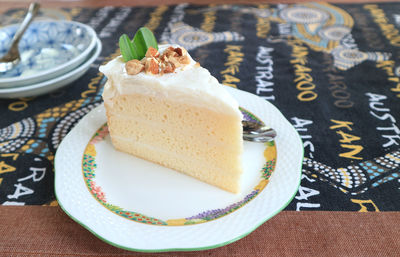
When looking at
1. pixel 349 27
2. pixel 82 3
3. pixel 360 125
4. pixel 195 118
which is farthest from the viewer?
pixel 82 3

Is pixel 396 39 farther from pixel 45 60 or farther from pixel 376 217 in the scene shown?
pixel 45 60

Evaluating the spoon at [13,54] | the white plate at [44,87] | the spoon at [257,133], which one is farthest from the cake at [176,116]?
the spoon at [13,54]

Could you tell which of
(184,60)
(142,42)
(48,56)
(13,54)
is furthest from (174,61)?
(13,54)

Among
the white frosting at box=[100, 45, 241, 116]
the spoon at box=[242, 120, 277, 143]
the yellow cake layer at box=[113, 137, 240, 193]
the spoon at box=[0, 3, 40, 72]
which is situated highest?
the white frosting at box=[100, 45, 241, 116]

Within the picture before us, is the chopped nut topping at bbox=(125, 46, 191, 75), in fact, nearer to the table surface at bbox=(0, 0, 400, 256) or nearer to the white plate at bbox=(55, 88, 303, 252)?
the white plate at bbox=(55, 88, 303, 252)

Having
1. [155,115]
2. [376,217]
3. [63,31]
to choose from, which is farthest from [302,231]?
[63,31]

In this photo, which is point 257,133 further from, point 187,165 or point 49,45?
point 49,45

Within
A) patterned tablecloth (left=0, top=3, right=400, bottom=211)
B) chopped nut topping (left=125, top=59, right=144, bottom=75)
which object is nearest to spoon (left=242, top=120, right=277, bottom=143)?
patterned tablecloth (left=0, top=3, right=400, bottom=211)
